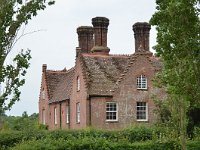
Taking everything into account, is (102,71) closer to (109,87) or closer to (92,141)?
(109,87)

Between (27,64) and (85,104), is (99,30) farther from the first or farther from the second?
(27,64)

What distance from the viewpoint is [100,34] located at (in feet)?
156

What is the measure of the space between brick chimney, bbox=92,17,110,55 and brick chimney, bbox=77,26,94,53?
5.17ft

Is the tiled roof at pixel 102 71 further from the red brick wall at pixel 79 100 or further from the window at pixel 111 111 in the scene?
Answer: the window at pixel 111 111

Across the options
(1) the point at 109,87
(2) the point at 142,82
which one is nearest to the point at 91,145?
(1) the point at 109,87

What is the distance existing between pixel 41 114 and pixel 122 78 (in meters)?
19.2

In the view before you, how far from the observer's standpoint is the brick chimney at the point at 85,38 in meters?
49.4

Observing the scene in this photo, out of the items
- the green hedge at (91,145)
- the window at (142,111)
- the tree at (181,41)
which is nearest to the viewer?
the tree at (181,41)

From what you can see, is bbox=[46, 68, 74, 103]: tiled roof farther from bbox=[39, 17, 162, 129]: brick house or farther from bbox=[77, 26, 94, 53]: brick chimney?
bbox=[77, 26, 94, 53]: brick chimney

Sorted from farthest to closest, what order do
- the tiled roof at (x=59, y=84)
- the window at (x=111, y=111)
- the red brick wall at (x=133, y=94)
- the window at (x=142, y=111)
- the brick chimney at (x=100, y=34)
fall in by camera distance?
the tiled roof at (x=59, y=84), the brick chimney at (x=100, y=34), the window at (x=142, y=111), the red brick wall at (x=133, y=94), the window at (x=111, y=111)

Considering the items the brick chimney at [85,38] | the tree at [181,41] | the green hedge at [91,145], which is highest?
the brick chimney at [85,38]

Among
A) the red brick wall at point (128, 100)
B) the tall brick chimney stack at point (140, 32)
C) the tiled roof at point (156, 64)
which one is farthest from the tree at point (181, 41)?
the tall brick chimney stack at point (140, 32)

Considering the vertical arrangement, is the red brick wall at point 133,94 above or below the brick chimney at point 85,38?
below

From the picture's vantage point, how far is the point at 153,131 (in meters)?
32.5
